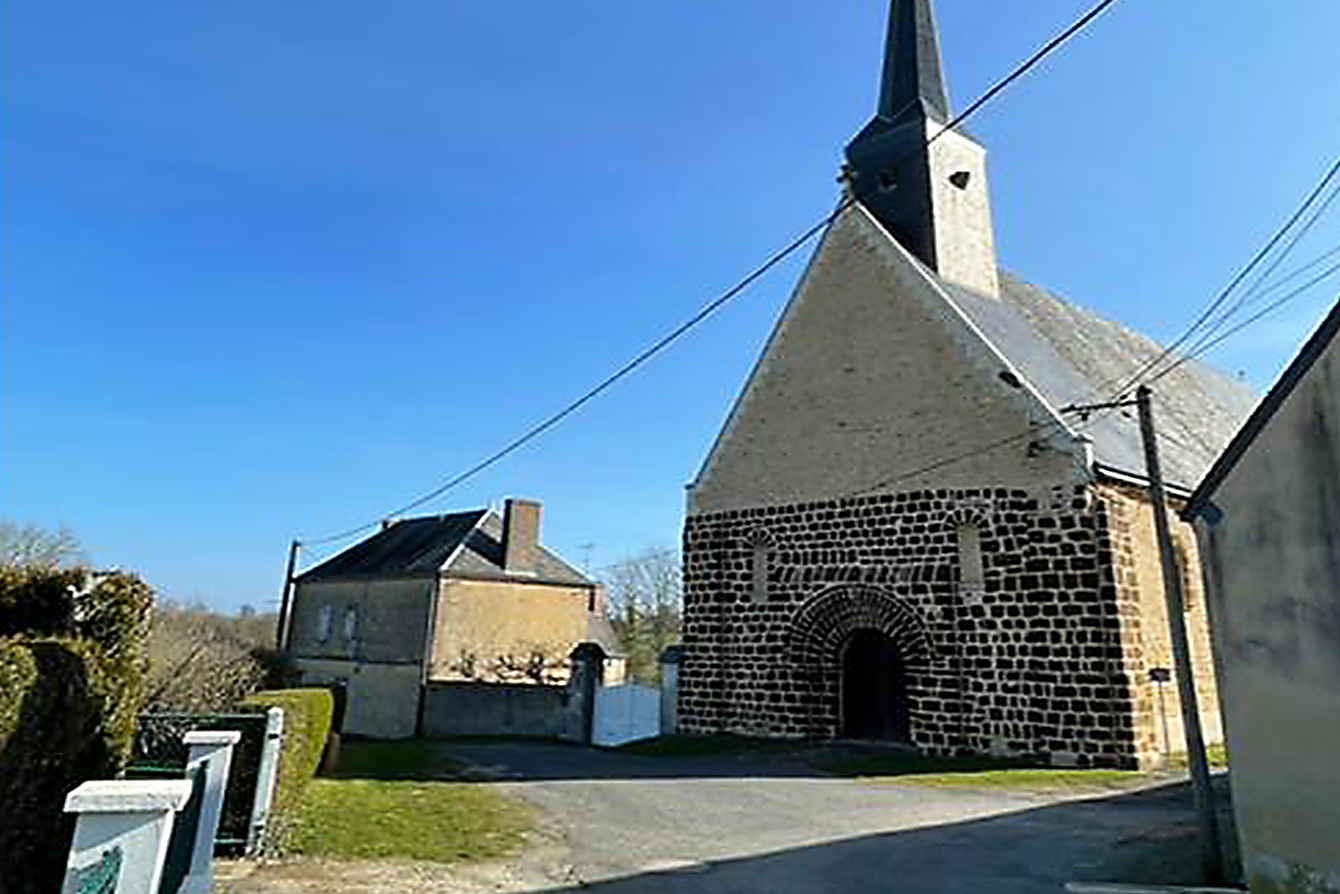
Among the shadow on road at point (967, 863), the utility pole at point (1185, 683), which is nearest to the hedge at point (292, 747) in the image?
the shadow on road at point (967, 863)

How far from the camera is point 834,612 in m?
14.8

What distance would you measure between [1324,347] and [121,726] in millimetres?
8642

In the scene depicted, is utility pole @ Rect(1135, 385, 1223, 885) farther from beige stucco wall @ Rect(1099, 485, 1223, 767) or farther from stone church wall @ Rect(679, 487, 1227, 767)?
stone church wall @ Rect(679, 487, 1227, 767)

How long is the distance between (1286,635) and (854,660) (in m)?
10.3

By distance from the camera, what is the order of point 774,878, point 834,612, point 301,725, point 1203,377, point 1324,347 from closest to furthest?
point 1324,347 < point 774,878 < point 301,725 < point 834,612 < point 1203,377

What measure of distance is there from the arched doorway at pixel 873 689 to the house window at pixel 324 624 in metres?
20.2

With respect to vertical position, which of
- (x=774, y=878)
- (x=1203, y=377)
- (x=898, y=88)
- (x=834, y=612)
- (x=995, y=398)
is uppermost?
(x=898, y=88)

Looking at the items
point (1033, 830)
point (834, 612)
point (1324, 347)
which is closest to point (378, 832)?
point (1033, 830)

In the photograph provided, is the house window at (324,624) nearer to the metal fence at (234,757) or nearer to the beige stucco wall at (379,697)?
the beige stucco wall at (379,697)

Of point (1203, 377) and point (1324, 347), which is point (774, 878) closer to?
point (1324, 347)

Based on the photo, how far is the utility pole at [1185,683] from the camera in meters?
5.89

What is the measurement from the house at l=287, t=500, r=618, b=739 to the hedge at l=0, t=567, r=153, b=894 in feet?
57.3

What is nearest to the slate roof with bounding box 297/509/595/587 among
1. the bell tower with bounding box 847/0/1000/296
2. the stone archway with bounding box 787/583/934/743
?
the stone archway with bounding box 787/583/934/743

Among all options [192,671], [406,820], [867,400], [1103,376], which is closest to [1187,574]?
[1103,376]
